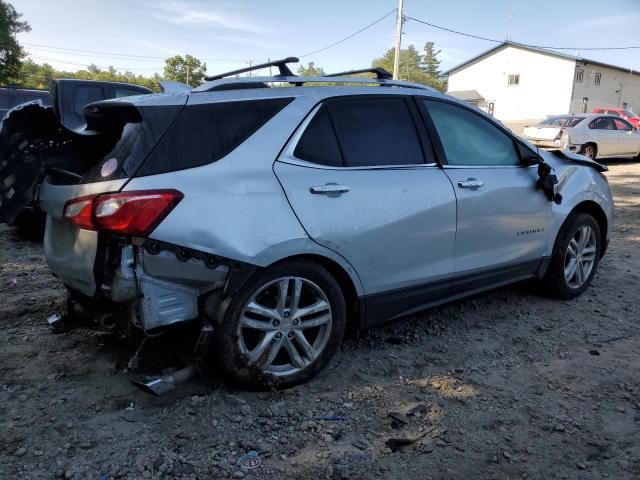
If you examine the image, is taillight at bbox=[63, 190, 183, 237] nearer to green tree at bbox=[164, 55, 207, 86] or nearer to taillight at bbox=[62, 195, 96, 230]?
taillight at bbox=[62, 195, 96, 230]

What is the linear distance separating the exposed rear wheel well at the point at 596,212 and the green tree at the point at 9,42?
133ft

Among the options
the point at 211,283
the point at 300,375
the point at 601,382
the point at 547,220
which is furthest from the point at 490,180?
the point at 211,283

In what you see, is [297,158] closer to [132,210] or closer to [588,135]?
[132,210]

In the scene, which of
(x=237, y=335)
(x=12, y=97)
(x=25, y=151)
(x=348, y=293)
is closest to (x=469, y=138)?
(x=348, y=293)

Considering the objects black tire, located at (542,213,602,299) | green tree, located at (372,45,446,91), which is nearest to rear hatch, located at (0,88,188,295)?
black tire, located at (542,213,602,299)

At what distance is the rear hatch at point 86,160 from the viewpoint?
8.46 feet

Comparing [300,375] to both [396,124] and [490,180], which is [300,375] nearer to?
[396,124]

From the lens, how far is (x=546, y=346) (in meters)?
3.67

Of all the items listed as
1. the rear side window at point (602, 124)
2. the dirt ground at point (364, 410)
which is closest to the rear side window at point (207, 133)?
the dirt ground at point (364, 410)

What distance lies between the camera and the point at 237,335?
8.87ft

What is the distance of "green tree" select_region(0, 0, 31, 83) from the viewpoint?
34.9 meters

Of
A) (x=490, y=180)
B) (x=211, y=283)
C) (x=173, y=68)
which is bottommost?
(x=211, y=283)

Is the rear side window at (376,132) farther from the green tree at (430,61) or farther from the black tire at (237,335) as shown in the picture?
the green tree at (430,61)

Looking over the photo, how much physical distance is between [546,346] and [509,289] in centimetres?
123
